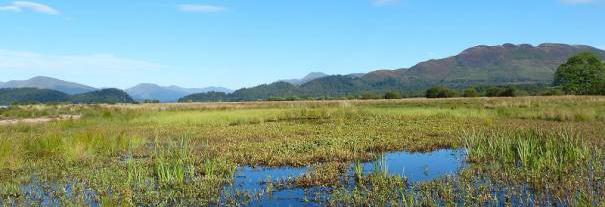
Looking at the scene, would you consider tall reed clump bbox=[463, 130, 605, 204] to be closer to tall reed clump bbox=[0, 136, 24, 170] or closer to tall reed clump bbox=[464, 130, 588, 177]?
tall reed clump bbox=[464, 130, 588, 177]

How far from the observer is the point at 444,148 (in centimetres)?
2306

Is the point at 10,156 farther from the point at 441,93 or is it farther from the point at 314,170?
the point at 441,93

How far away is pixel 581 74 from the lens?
335 ft

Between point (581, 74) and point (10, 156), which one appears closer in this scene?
point (10, 156)

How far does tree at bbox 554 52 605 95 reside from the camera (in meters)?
98.9

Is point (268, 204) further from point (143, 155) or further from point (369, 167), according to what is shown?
point (143, 155)

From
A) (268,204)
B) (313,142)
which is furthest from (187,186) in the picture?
(313,142)

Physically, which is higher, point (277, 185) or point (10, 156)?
point (10, 156)

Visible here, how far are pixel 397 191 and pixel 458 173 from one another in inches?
132

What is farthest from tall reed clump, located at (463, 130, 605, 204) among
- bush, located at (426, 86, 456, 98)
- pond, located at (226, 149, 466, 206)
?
bush, located at (426, 86, 456, 98)

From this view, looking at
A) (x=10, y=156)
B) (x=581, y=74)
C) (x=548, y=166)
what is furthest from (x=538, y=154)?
(x=581, y=74)

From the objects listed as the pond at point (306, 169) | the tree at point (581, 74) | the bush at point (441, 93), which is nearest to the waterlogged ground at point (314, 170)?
the pond at point (306, 169)

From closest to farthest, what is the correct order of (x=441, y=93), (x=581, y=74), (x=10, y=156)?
(x=10, y=156) < (x=581, y=74) < (x=441, y=93)

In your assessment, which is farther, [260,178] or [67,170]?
[67,170]
